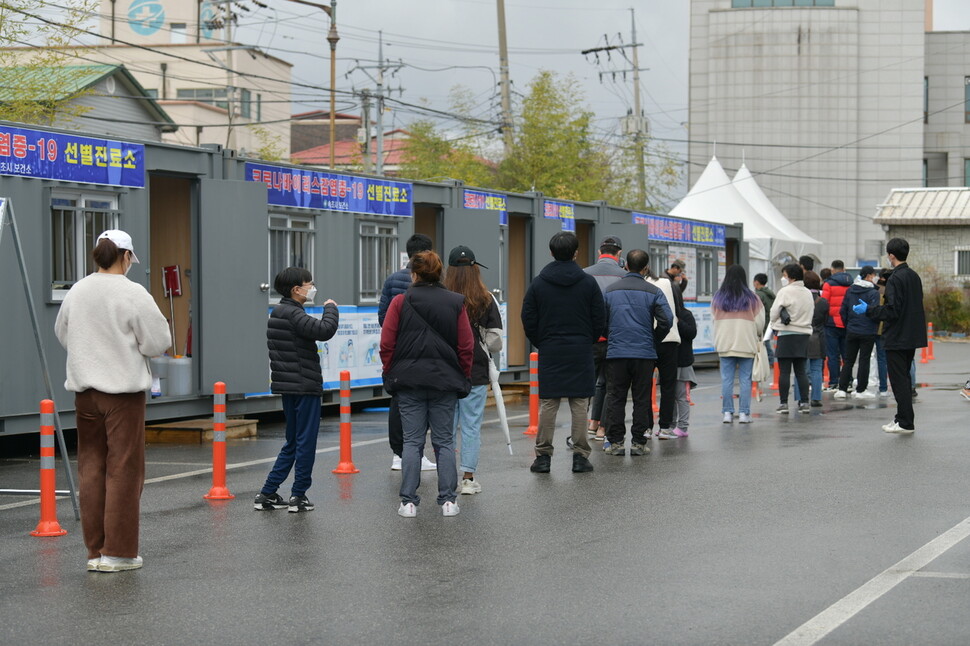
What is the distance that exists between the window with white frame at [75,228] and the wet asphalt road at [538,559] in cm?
197

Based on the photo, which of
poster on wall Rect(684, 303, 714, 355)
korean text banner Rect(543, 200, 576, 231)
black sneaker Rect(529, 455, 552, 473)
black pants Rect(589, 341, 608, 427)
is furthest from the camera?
poster on wall Rect(684, 303, 714, 355)

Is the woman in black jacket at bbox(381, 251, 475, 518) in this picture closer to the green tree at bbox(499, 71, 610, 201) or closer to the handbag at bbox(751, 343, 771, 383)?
the handbag at bbox(751, 343, 771, 383)

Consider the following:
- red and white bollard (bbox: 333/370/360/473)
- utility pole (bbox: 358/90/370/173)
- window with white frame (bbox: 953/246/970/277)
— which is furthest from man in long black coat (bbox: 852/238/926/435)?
window with white frame (bbox: 953/246/970/277)

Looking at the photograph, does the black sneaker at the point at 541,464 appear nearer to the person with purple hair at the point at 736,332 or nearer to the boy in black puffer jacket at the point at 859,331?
the person with purple hair at the point at 736,332

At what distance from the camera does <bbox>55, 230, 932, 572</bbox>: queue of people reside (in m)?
7.37

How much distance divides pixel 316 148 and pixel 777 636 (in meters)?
86.3

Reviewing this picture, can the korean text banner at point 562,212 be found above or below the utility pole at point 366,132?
below

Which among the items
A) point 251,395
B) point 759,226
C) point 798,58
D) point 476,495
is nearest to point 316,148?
point 798,58

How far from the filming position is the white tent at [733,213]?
40312 millimetres

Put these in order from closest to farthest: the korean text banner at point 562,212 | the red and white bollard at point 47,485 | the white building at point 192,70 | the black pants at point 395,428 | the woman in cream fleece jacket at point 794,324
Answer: the red and white bollard at point 47,485
the black pants at point 395,428
the woman in cream fleece jacket at point 794,324
the korean text banner at point 562,212
the white building at point 192,70

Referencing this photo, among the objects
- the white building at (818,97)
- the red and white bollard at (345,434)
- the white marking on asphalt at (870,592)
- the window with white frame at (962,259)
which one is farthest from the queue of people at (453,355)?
the white building at (818,97)

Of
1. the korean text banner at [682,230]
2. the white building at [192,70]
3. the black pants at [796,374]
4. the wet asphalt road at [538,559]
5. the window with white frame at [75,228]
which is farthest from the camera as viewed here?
the white building at [192,70]

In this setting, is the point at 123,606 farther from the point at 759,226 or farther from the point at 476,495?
the point at 759,226

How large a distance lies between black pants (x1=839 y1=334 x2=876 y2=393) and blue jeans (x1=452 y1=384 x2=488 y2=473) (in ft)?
32.8
